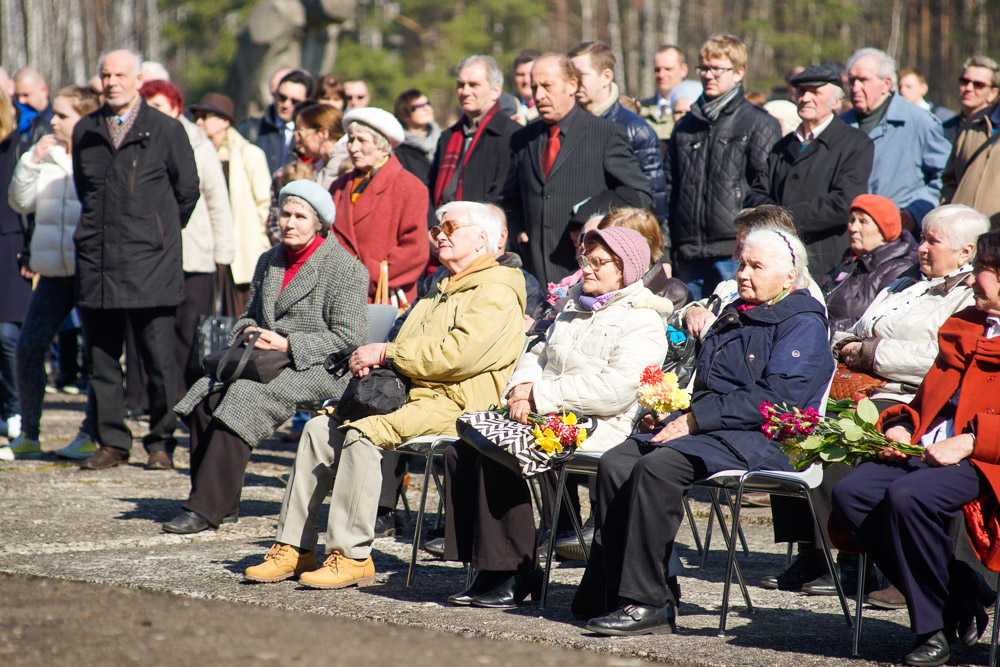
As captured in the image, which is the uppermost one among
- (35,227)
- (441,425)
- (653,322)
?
(35,227)

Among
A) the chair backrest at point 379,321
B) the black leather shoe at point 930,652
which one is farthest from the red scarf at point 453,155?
the black leather shoe at point 930,652

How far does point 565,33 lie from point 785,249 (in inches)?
1178

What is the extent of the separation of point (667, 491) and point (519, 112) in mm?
6350

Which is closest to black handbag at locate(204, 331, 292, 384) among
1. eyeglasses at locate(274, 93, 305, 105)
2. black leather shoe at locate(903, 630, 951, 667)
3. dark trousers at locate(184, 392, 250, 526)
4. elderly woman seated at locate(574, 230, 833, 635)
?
dark trousers at locate(184, 392, 250, 526)

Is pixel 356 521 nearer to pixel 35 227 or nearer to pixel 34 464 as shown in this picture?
pixel 34 464

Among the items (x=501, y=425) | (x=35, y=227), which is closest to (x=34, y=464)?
(x=35, y=227)

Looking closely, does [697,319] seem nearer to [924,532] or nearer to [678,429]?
[678,429]

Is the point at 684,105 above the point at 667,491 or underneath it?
Answer: above

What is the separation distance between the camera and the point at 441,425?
5.32 metres

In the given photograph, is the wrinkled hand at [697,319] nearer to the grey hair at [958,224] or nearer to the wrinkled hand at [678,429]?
the wrinkled hand at [678,429]

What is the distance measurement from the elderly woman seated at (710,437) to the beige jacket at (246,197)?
17.2 feet

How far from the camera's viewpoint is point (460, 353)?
5.32 m

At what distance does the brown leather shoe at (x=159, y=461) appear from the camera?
756 centimetres

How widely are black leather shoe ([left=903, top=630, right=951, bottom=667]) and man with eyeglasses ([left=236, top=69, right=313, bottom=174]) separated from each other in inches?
287
